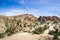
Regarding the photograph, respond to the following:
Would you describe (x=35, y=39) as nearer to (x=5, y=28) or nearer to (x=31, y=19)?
(x=5, y=28)

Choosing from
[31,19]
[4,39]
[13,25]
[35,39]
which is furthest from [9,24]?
[31,19]

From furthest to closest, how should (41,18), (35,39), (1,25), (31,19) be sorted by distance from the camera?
(41,18) < (31,19) < (1,25) < (35,39)

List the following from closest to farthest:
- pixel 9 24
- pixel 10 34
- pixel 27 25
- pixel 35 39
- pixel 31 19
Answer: pixel 35 39 < pixel 10 34 < pixel 9 24 < pixel 27 25 < pixel 31 19

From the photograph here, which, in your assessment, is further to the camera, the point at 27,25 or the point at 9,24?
the point at 27,25

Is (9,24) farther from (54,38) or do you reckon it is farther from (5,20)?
(54,38)

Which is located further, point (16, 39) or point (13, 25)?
point (13, 25)

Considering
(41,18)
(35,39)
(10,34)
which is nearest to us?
(35,39)

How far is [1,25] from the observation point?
21.2 m

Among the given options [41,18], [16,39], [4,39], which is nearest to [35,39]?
[16,39]

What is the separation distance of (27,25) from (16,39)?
10.6 metres

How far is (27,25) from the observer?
26.2 meters

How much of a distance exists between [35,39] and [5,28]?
613cm

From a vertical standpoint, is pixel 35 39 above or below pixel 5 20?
below

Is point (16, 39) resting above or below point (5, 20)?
below
